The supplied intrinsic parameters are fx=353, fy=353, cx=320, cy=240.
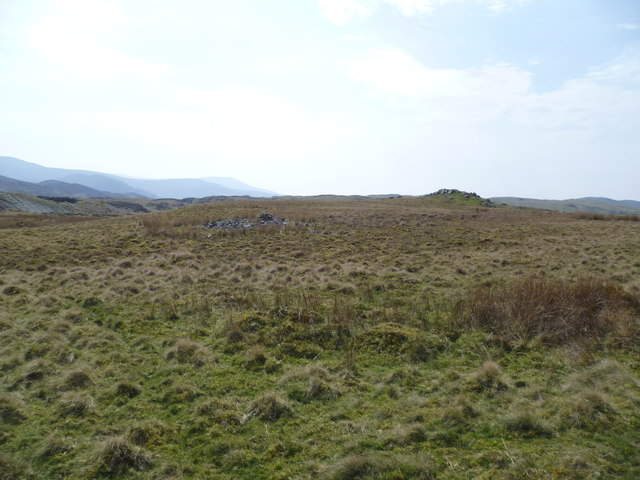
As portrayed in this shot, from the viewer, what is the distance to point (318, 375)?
22.2ft

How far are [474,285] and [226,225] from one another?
24.1 metres

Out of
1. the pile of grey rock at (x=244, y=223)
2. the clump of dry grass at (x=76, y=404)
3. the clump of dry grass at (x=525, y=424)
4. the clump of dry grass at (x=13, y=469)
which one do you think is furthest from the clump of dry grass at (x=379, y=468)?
the pile of grey rock at (x=244, y=223)

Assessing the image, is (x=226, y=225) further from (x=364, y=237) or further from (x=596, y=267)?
(x=596, y=267)

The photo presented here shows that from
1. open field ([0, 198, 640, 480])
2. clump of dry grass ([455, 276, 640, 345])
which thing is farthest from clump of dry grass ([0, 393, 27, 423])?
clump of dry grass ([455, 276, 640, 345])

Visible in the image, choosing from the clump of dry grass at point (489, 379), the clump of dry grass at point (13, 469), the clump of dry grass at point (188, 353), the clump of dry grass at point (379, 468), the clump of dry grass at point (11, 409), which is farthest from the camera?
the clump of dry grass at point (188, 353)

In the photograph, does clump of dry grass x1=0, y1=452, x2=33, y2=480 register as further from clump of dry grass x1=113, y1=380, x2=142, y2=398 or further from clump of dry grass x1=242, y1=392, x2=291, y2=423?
clump of dry grass x1=242, y1=392, x2=291, y2=423

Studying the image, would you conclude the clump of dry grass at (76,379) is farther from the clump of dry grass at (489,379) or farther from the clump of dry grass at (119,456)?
the clump of dry grass at (489,379)

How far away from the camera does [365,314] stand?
34.0ft

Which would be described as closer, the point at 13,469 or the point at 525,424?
the point at 13,469

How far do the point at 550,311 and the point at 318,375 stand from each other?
241 inches

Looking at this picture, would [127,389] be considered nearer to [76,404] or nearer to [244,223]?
[76,404]

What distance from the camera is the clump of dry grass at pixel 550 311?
26.5 feet

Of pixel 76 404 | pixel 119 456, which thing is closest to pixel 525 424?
pixel 119 456

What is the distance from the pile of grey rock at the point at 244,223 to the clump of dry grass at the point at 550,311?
23.7 metres
